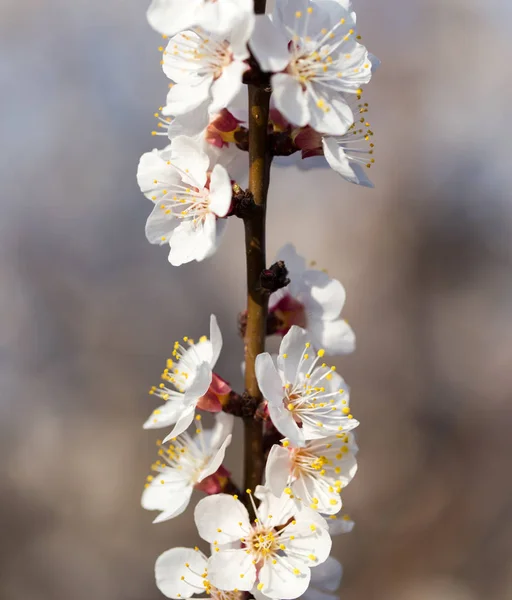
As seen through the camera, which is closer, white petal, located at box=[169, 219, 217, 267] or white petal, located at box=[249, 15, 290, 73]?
white petal, located at box=[249, 15, 290, 73]

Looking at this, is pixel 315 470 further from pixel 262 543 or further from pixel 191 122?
pixel 191 122

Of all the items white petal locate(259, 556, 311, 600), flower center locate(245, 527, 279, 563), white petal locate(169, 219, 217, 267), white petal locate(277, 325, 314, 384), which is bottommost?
white petal locate(259, 556, 311, 600)

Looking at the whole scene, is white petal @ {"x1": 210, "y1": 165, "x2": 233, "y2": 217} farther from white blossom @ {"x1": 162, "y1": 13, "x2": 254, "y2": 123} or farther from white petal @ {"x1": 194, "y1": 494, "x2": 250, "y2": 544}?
white petal @ {"x1": 194, "y1": 494, "x2": 250, "y2": 544}

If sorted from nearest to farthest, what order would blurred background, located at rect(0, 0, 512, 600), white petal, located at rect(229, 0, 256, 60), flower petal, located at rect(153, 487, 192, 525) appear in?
white petal, located at rect(229, 0, 256, 60), flower petal, located at rect(153, 487, 192, 525), blurred background, located at rect(0, 0, 512, 600)

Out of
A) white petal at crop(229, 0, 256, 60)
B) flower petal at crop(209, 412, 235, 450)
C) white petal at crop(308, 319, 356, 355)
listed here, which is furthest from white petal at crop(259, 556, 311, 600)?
white petal at crop(229, 0, 256, 60)

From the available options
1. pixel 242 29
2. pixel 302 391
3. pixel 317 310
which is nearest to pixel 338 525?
pixel 302 391

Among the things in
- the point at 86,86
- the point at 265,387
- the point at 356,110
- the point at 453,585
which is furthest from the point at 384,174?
the point at 265,387

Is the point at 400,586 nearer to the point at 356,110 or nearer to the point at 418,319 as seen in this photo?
the point at 418,319
